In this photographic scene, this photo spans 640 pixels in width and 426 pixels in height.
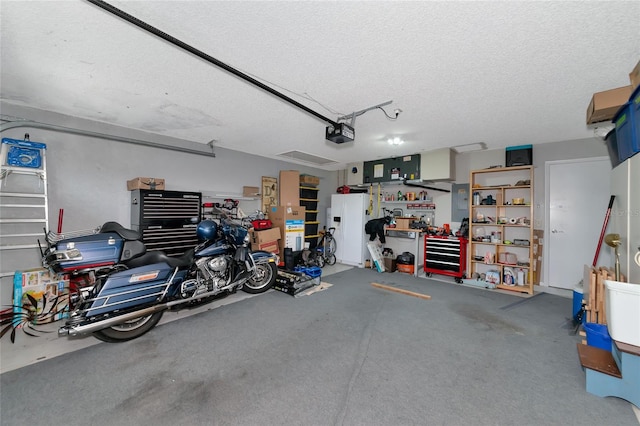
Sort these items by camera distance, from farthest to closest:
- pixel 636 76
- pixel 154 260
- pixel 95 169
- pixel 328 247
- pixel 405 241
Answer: pixel 328 247 < pixel 405 241 < pixel 95 169 < pixel 154 260 < pixel 636 76

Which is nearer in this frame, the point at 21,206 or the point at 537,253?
the point at 21,206

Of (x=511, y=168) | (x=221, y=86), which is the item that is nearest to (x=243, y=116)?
(x=221, y=86)

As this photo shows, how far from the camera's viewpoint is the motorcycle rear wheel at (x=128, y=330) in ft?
7.46

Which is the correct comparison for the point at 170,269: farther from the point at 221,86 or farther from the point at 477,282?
the point at 477,282

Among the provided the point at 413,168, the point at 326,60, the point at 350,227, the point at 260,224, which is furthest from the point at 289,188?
the point at 326,60

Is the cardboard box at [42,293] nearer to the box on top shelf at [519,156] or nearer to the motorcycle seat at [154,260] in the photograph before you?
the motorcycle seat at [154,260]

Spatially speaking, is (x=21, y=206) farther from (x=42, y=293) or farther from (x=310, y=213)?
(x=310, y=213)

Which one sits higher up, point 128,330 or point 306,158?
point 306,158

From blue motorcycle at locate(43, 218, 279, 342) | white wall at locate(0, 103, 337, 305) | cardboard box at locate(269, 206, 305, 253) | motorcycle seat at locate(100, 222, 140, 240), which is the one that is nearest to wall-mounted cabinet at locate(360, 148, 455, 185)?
cardboard box at locate(269, 206, 305, 253)

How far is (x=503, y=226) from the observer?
14.8ft

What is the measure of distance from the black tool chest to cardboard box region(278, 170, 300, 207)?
1966 millimetres

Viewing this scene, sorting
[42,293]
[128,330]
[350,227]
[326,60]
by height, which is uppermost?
[326,60]

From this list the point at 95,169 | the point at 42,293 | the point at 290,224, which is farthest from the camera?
the point at 290,224

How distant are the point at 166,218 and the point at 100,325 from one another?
1796 mm
